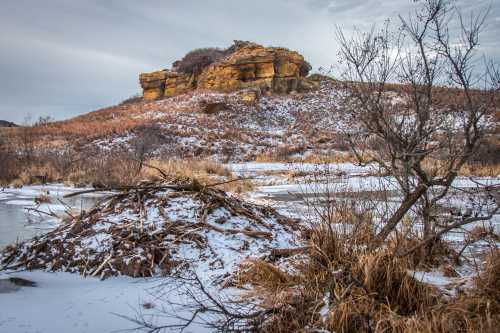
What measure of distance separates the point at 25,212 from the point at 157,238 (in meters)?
4.06

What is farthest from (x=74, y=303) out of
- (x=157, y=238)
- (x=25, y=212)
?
(x=25, y=212)

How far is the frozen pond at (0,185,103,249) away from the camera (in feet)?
15.0

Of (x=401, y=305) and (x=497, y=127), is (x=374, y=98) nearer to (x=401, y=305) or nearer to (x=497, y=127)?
(x=497, y=127)

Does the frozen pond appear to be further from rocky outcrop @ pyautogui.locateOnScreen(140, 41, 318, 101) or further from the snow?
rocky outcrop @ pyautogui.locateOnScreen(140, 41, 318, 101)

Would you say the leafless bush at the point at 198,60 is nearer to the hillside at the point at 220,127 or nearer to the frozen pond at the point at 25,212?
the hillside at the point at 220,127

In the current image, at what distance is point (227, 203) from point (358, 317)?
2177 millimetres

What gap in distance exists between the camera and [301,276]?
258 cm

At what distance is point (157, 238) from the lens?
3.28 m

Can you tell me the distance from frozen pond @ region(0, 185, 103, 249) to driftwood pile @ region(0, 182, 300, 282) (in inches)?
22.1

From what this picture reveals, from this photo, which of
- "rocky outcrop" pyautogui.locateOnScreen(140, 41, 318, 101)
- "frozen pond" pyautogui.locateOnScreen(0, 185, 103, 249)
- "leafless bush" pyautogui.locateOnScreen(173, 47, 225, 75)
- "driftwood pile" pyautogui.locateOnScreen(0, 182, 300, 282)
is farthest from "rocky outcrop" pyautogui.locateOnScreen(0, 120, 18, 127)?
"driftwood pile" pyautogui.locateOnScreen(0, 182, 300, 282)

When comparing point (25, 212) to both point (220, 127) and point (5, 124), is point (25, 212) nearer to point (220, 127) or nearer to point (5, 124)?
point (220, 127)

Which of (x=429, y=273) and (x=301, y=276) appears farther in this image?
(x=429, y=273)

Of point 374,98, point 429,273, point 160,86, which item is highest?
point 160,86

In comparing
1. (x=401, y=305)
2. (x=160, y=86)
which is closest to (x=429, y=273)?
(x=401, y=305)
